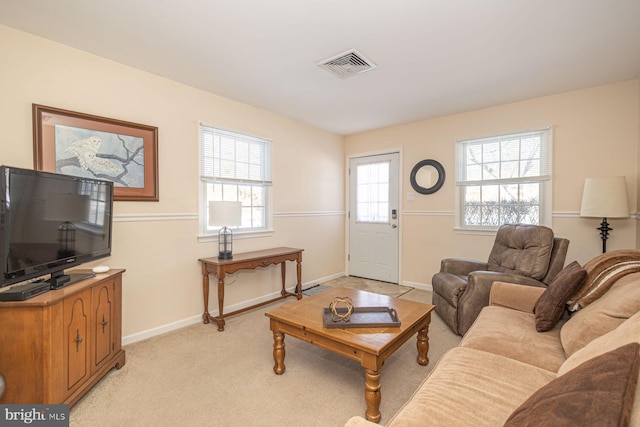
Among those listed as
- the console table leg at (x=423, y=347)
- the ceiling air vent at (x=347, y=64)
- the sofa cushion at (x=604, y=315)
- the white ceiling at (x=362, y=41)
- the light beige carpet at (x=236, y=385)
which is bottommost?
the light beige carpet at (x=236, y=385)

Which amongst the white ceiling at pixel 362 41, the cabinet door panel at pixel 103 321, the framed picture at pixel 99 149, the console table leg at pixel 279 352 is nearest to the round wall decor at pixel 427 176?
the white ceiling at pixel 362 41

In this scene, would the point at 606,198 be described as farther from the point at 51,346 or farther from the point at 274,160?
the point at 51,346

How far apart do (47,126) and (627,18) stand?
404cm

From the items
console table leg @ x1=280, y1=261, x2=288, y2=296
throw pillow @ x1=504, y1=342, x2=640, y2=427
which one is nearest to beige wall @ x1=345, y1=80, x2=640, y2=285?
console table leg @ x1=280, y1=261, x2=288, y2=296

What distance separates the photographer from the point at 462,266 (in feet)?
10.4

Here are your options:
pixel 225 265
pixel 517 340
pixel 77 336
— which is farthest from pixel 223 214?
pixel 517 340

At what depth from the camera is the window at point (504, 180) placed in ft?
11.3

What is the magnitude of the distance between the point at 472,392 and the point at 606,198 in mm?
2709

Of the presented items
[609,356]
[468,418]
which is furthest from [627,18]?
[468,418]

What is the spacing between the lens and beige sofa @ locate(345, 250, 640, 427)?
68 cm

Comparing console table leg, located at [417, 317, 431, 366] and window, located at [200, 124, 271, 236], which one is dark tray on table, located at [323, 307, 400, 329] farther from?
window, located at [200, 124, 271, 236]

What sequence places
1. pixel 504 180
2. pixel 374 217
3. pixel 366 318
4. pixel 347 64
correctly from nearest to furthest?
pixel 366 318, pixel 347 64, pixel 504 180, pixel 374 217

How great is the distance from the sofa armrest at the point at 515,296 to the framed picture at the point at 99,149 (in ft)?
9.71

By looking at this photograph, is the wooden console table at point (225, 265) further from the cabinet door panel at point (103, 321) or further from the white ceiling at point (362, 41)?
the white ceiling at point (362, 41)
